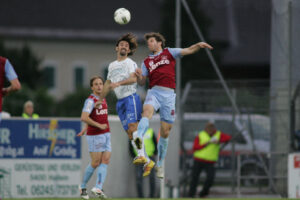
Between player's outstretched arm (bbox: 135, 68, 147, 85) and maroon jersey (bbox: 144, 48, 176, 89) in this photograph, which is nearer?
player's outstretched arm (bbox: 135, 68, 147, 85)

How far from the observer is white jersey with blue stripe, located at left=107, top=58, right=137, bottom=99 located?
12070 millimetres

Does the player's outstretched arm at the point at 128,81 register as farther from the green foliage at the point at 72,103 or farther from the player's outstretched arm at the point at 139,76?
the green foliage at the point at 72,103

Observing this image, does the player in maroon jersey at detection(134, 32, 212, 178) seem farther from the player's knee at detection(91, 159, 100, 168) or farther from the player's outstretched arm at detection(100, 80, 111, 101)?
the player's knee at detection(91, 159, 100, 168)

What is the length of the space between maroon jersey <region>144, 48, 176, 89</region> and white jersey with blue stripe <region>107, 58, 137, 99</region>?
27cm

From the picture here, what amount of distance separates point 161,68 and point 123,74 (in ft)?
2.06

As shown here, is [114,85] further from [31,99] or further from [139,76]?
[31,99]

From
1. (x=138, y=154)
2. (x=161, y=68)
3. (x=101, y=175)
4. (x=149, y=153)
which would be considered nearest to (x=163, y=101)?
(x=161, y=68)

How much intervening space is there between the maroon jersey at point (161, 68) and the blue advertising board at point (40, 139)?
547 cm

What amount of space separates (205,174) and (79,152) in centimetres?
339

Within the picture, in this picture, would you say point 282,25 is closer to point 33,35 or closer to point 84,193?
point 84,193

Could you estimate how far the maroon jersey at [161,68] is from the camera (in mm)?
12062

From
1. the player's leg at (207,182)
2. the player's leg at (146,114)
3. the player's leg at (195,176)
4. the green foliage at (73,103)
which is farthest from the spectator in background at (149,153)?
the green foliage at (73,103)

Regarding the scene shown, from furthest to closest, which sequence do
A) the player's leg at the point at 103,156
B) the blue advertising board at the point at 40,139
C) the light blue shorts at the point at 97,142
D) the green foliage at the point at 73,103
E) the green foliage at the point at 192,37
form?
the green foliage at the point at 192,37
the green foliage at the point at 73,103
the blue advertising board at the point at 40,139
the light blue shorts at the point at 97,142
the player's leg at the point at 103,156

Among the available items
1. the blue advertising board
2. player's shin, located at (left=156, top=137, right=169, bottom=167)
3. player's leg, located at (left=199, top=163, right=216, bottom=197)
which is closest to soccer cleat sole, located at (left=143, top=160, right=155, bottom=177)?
player's shin, located at (left=156, top=137, right=169, bottom=167)
